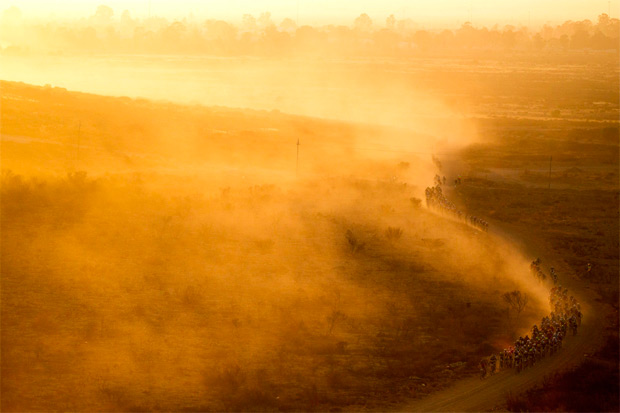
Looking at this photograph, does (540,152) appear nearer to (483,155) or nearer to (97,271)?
(483,155)

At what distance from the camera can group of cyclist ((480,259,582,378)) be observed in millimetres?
14320

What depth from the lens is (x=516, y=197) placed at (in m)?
31.5

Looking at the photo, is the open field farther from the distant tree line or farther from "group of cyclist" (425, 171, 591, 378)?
the distant tree line

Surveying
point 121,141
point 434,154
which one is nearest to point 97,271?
point 121,141

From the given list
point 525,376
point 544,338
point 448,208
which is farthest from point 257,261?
point 448,208

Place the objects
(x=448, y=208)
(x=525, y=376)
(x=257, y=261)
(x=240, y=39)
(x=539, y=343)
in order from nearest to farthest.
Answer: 1. (x=525, y=376)
2. (x=539, y=343)
3. (x=257, y=261)
4. (x=448, y=208)
5. (x=240, y=39)

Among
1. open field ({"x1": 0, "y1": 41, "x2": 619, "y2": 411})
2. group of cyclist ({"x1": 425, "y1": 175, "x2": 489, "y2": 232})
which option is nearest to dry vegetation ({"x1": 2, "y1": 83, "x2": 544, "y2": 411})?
open field ({"x1": 0, "y1": 41, "x2": 619, "y2": 411})

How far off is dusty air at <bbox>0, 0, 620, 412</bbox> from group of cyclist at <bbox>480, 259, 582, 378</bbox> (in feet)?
0.17

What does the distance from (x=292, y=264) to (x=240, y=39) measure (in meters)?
134

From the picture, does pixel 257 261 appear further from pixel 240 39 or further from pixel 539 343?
pixel 240 39

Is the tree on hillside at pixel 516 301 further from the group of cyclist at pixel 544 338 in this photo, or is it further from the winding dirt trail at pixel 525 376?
the winding dirt trail at pixel 525 376

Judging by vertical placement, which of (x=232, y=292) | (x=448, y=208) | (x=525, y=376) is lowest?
(x=525, y=376)

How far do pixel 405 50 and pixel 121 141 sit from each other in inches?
5134

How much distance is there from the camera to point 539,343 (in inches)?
582
